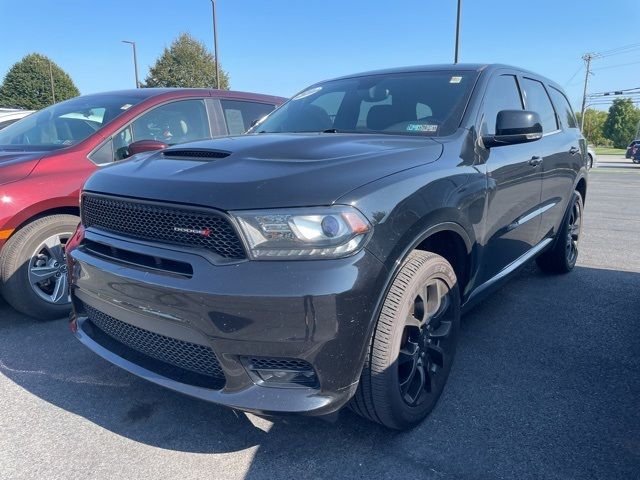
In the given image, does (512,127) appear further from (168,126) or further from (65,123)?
(65,123)

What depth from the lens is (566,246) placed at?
4.64 metres

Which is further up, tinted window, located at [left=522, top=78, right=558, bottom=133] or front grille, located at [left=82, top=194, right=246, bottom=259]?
tinted window, located at [left=522, top=78, right=558, bottom=133]

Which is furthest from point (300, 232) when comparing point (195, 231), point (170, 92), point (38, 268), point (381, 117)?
point (170, 92)

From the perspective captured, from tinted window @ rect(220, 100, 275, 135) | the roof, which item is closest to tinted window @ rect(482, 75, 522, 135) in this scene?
tinted window @ rect(220, 100, 275, 135)

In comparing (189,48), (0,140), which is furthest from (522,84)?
(189,48)

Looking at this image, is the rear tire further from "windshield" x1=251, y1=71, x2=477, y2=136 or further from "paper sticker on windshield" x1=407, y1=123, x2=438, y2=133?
"paper sticker on windshield" x1=407, y1=123, x2=438, y2=133

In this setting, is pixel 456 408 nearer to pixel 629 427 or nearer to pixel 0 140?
pixel 629 427

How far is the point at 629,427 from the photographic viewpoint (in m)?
2.33

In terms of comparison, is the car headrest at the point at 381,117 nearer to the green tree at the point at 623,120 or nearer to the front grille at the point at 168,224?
the front grille at the point at 168,224

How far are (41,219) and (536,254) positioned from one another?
145 inches

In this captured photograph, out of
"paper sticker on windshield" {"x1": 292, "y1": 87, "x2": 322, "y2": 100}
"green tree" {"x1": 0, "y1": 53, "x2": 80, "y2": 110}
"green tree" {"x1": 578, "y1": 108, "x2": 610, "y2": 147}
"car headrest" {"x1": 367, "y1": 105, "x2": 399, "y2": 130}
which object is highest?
"green tree" {"x1": 0, "y1": 53, "x2": 80, "y2": 110}

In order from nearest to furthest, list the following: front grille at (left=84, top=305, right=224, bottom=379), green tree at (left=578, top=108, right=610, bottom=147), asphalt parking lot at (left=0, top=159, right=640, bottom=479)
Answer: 1. front grille at (left=84, top=305, right=224, bottom=379)
2. asphalt parking lot at (left=0, top=159, right=640, bottom=479)
3. green tree at (left=578, top=108, right=610, bottom=147)

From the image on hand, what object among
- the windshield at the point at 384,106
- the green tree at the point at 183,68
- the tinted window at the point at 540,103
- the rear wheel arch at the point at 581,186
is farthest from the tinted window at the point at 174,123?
the green tree at the point at 183,68

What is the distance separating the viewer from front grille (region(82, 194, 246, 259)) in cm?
184
